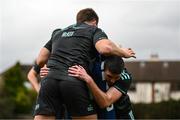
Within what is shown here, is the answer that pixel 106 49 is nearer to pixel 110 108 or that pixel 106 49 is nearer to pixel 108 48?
pixel 108 48

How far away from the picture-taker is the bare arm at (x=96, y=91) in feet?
19.1

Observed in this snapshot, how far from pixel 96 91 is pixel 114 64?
1.18ft

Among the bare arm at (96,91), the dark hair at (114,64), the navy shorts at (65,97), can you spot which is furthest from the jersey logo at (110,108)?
the dark hair at (114,64)

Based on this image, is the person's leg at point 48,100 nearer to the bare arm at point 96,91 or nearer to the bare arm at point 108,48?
the bare arm at point 96,91

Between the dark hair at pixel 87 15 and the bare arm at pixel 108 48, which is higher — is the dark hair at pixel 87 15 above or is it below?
above

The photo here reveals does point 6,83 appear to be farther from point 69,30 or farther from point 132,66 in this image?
point 69,30

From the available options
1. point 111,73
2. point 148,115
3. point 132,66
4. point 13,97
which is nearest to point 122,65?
point 111,73

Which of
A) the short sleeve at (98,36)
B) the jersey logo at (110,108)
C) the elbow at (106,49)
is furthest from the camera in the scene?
the jersey logo at (110,108)

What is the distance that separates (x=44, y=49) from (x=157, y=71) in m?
59.1

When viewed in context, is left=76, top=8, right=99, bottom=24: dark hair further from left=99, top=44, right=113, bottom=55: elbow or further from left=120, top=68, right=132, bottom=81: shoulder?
left=120, top=68, right=132, bottom=81: shoulder

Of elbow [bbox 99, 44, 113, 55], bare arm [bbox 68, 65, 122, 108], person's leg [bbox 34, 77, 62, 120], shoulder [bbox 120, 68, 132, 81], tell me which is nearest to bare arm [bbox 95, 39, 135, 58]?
elbow [bbox 99, 44, 113, 55]

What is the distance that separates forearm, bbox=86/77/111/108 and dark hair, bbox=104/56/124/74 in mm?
257

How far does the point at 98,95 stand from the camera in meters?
5.91

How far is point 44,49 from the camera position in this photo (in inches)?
259
